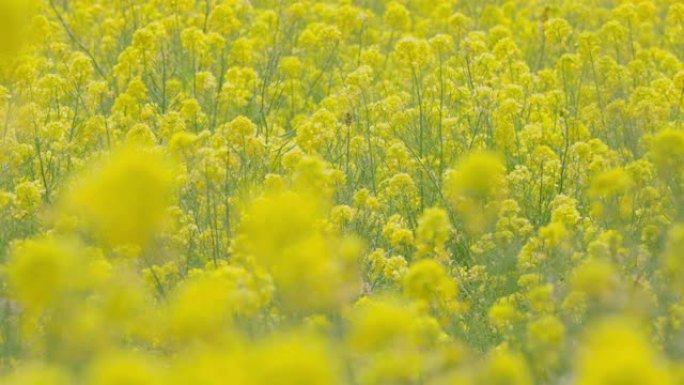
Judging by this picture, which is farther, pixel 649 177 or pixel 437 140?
pixel 437 140

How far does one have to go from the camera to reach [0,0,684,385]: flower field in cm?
338

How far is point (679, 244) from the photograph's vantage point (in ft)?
14.0

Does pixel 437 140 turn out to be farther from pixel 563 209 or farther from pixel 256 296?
pixel 256 296

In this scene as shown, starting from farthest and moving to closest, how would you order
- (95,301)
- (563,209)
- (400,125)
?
(400,125)
(563,209)
(95,301)

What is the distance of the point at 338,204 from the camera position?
21.3 ft

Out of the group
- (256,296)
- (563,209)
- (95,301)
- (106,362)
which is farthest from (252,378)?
(563,209)

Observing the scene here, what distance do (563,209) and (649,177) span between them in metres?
0.68

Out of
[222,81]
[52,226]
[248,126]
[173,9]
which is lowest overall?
[52,226]

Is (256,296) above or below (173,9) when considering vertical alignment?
below

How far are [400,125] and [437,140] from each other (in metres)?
0.27

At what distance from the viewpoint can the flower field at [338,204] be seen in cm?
338

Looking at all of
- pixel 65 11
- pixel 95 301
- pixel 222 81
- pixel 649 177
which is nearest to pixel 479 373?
pixel 95 301

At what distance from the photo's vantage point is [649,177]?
20.2 ft

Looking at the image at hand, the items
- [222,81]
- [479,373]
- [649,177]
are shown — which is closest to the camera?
[479,373]
